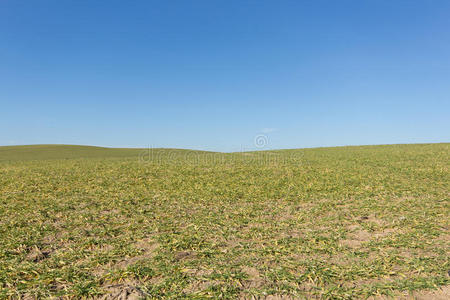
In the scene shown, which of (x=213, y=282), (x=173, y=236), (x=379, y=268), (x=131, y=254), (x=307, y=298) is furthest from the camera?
(x=173, y=236)

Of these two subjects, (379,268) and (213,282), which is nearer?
(213,282)

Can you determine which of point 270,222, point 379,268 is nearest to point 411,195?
point 270,222

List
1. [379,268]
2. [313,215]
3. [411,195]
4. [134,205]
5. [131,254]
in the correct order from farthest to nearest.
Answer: [411,195], [134,205], [313,215], [131,254], [379,268]

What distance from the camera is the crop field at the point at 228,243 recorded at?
3818mm

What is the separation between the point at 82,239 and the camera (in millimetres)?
6008

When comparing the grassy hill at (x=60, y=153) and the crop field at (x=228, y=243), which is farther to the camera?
the grassy hill at (x=60, y=153)

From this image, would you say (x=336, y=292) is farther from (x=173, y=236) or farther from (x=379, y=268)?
(x=173, y=236)

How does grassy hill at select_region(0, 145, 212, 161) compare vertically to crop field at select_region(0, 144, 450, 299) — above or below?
above

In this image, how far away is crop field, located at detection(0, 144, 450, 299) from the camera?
12.5ft

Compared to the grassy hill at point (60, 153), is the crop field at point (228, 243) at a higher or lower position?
lower

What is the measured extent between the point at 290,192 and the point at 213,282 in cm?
773

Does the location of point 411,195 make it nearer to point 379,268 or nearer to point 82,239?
point 379,268

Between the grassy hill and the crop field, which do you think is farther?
the grassy hill

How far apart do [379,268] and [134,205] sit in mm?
7823
